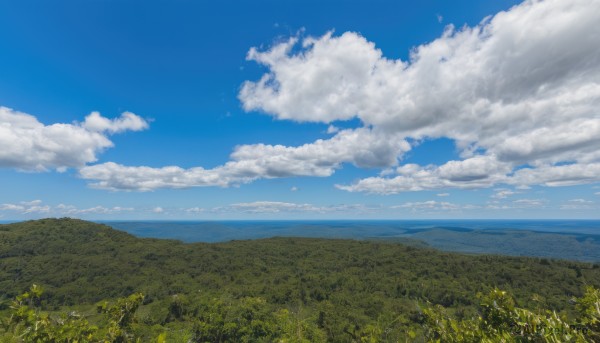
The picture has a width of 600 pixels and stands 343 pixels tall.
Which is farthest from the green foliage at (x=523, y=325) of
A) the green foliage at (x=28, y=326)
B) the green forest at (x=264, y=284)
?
the green forest at (x=264, y=284)

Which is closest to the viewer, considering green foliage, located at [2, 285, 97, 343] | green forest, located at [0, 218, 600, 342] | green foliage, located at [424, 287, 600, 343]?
green foliage, located at [424, 287, 600, 343]

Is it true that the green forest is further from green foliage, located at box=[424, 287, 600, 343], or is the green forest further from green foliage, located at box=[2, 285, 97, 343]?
green foliage, located at box=[424, 287, 600, 343]

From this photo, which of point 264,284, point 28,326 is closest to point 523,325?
point 28,326

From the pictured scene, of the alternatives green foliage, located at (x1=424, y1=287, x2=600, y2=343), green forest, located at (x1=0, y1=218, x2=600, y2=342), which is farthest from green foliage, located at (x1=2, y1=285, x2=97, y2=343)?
green foliage, located at (x1=424, y1=287, x2=600, y2=343)

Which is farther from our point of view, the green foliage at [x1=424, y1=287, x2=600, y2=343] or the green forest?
the green forest

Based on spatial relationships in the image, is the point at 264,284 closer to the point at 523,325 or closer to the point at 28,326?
the point at 28,326

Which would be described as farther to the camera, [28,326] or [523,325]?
[28,326]

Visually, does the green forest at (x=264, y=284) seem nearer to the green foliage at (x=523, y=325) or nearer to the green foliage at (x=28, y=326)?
the green foliage at (x=28, y=326)

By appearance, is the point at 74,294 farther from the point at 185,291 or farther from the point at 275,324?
the point at 275,324

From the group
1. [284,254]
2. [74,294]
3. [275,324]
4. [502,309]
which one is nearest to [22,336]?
[502,309]
